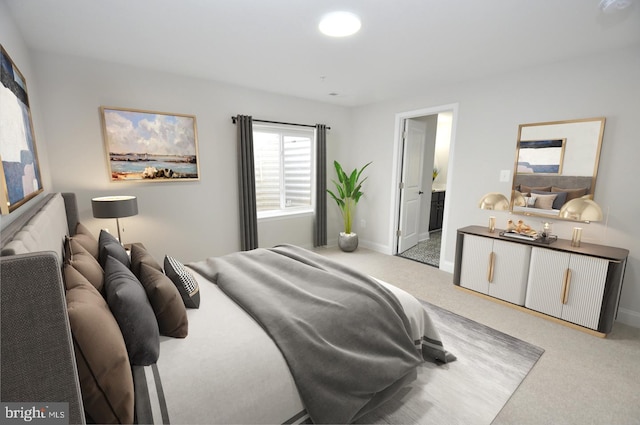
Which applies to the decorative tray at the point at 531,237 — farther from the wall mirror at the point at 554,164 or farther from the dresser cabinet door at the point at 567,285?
the wall mirror at the point at 554,164

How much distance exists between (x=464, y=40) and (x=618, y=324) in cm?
284

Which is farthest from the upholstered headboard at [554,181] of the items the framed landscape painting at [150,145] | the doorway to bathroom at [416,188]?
the framed landscape painting at [150,145]

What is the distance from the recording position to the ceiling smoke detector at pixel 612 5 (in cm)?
167

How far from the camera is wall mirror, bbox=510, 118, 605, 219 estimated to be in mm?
2604

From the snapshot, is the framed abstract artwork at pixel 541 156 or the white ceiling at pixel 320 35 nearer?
the white ceiling at pixel 320 35

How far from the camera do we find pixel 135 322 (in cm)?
114

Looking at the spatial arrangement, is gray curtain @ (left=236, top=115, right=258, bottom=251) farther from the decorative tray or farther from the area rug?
the decorative tray

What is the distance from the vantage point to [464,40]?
7.37 ft

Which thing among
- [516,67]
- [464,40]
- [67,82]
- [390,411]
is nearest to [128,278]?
[390,411]

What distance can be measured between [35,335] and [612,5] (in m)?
3.10

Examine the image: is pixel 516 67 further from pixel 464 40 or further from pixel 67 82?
pixel 67 82

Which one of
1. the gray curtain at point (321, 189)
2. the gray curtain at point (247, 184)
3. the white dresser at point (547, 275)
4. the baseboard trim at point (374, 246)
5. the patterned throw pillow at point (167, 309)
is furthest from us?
the baseboard trim at point (374, 246)

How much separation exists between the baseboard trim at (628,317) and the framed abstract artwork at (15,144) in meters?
4.43

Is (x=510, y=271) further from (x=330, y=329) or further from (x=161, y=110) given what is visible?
(x=161, y=110)
